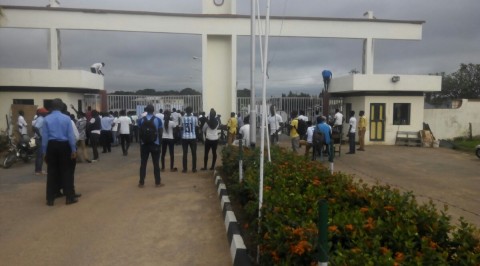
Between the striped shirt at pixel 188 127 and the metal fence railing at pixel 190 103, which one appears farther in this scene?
the metal fence railing at pixel 190 103

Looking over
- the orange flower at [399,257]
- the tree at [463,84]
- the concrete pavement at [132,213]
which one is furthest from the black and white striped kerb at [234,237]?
the tree at [463,84]

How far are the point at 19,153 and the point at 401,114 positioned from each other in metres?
16.4

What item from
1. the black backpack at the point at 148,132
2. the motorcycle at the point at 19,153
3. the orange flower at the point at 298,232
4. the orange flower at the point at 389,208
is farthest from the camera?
the motorcycle at the point at 19,153

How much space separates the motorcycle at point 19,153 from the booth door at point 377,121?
575 inches

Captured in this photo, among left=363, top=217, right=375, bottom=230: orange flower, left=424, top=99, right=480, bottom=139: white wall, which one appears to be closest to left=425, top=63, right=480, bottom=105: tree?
left=424, top=99, right=480, bottom=139: white wall

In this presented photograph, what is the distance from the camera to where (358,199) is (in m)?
4.81

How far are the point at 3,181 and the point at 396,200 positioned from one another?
9120 mm

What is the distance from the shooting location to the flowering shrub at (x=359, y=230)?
3059 millimetres

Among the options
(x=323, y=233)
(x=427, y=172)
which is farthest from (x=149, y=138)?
(x=427, y=172)

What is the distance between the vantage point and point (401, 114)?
20.7 metres

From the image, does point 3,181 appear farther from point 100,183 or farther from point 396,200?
point 396,200

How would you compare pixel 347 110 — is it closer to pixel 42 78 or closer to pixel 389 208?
pixel 42 78

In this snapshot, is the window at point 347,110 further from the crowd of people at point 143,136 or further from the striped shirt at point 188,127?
the striped shirt at point 188,127

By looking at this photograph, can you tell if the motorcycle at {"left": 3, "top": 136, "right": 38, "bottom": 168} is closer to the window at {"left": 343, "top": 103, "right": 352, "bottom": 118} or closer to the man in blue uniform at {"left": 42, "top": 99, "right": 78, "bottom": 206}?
the man in blue uniform at {"left": 42, "top": 99, "right": 78, "bottom": 206}
